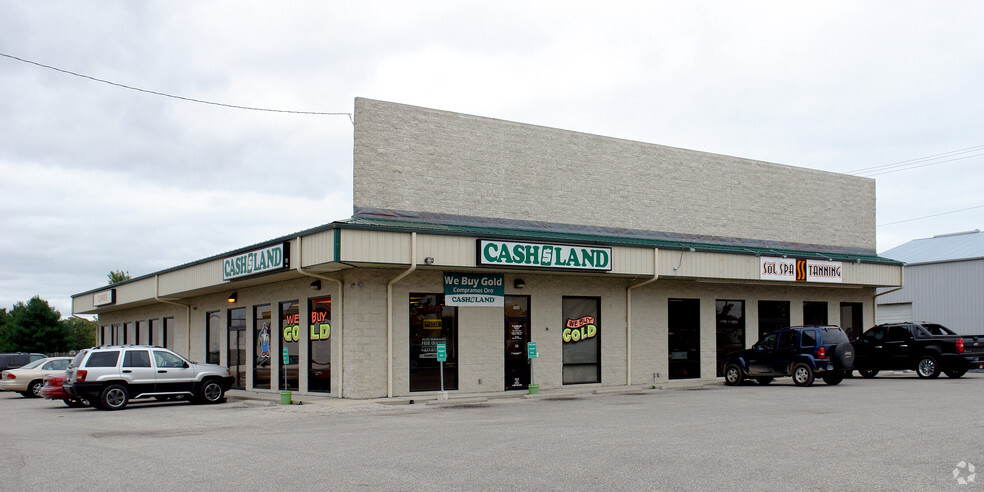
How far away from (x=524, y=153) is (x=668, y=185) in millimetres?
6244

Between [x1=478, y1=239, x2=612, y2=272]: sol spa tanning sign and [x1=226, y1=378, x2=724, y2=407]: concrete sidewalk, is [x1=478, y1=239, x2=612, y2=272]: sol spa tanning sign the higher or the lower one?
the higher one

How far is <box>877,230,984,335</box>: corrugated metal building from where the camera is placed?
1614 inches

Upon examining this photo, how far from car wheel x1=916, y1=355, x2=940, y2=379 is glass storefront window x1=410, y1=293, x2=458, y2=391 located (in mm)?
14898

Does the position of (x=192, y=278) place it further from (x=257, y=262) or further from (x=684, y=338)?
(x=684, y=338)

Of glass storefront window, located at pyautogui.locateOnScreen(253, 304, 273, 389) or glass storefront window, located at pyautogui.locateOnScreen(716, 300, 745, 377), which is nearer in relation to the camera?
glass storefront window, located at pyautogui.locateOnScreen(253, 304, 273, 389)

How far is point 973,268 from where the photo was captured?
41188 millimetres

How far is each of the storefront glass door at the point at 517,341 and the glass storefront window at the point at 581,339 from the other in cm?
138

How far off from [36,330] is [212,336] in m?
65.5

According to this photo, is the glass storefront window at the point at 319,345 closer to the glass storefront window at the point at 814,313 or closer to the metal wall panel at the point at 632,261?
the metal wall panel at the point at 632,261

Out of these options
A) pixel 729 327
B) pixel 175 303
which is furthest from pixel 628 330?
pixel 175 303

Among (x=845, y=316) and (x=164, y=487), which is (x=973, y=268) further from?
(x=164, y=487)

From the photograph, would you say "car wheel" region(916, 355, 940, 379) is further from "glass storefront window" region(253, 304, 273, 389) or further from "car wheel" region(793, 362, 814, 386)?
"glass storefront window" region(253, 304, 273, 389)

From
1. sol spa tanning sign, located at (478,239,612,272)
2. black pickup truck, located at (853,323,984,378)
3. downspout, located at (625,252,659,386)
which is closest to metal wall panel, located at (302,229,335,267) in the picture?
sol spa tanning sign, located at (478,239,612,272)

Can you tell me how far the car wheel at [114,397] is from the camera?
2043cm
